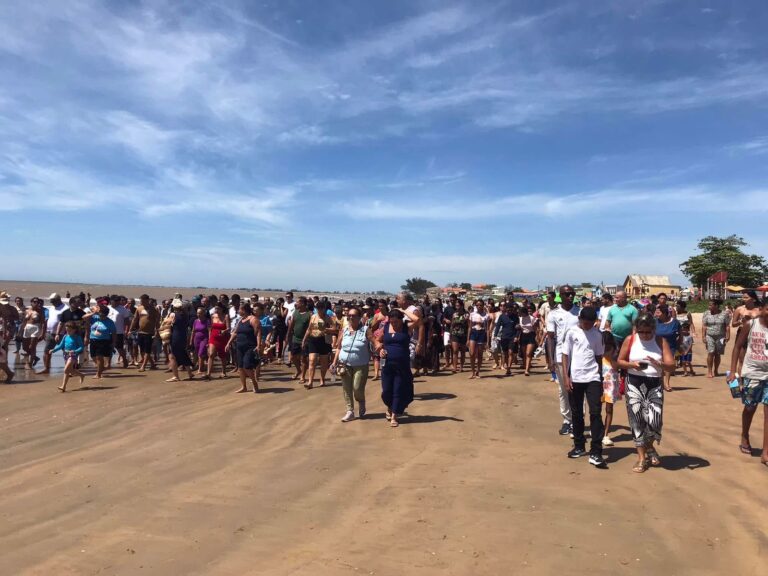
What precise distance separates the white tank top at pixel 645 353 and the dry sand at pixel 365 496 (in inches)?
36.9

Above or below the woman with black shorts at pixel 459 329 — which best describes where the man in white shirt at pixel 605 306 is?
above

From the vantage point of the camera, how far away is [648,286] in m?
56.6

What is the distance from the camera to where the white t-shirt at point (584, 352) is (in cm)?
553

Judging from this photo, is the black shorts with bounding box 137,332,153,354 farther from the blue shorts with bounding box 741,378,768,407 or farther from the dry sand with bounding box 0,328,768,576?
the blue shorts with bounding box 741,378,768,407

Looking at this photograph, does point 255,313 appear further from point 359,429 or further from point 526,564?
point 526,564

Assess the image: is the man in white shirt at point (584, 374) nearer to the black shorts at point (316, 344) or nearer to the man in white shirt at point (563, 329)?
the man in white shirt at point (563, 329)

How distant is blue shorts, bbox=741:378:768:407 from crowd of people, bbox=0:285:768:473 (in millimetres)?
10

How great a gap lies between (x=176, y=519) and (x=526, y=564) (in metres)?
2.59

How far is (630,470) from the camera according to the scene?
524cm

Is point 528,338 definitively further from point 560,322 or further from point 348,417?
point 348,417

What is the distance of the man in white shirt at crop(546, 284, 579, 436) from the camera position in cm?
650

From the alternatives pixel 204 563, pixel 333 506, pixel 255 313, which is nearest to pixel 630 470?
pixel 333 506

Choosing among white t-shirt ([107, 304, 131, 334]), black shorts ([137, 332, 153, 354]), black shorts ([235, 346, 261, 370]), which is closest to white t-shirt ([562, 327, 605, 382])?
black shorts ([235, 346, 261, 370])

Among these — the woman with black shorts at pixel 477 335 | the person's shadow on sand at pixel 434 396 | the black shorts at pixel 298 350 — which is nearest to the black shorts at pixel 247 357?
the black shorts at pixel 298 350
